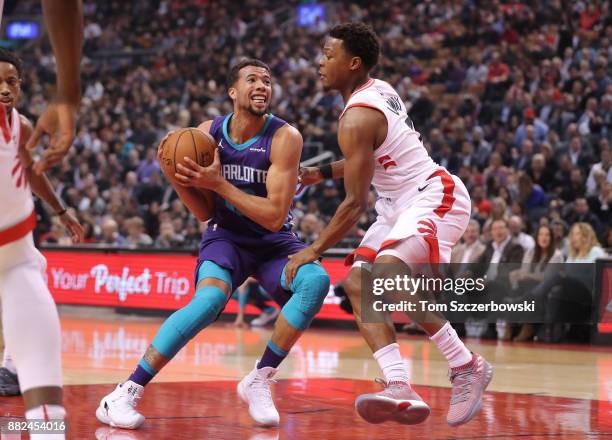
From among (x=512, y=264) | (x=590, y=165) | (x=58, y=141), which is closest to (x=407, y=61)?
(x=590, y=165)

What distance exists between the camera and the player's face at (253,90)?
5738 mm

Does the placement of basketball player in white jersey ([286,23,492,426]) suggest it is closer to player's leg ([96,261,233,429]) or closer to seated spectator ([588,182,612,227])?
player's leg ([96,261,233,429])

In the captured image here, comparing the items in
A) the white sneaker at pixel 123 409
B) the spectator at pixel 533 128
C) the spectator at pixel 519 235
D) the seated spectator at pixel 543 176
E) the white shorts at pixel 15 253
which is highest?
the spectator at pixel 533 128

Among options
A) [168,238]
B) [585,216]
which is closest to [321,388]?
[585,216]

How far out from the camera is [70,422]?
5.06 meters

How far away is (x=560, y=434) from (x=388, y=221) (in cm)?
143

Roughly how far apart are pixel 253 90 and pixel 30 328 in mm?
2865

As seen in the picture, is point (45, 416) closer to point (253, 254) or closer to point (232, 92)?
point (253, 254)

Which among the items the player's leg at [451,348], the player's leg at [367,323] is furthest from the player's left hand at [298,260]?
the player's leg at [451,348]

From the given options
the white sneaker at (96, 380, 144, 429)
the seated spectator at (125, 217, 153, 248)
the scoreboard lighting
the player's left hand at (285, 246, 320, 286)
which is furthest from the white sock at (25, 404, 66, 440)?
the scoreboard lighting

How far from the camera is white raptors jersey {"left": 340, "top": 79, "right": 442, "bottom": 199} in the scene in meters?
5.31

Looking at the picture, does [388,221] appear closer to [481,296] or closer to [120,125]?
[481,296]

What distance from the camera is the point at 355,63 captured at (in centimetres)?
545

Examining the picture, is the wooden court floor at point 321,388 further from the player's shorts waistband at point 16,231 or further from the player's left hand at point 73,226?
the player's shorts waistband at point 16,231
